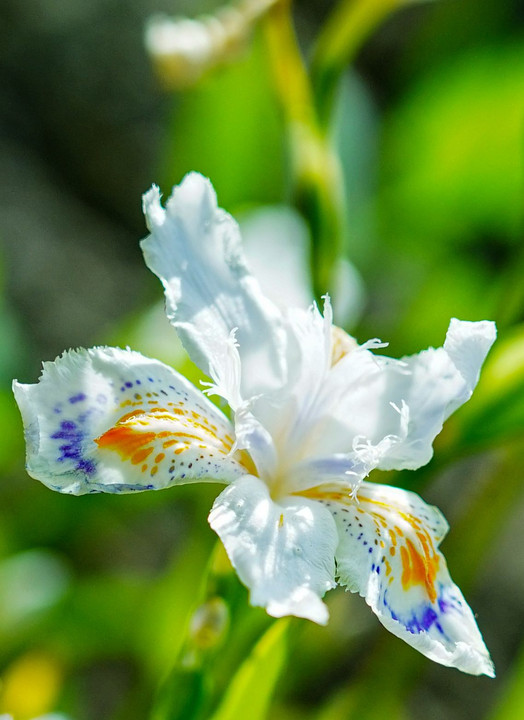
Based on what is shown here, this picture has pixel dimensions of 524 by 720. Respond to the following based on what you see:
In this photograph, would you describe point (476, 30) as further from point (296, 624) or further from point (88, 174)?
point (296, 624)

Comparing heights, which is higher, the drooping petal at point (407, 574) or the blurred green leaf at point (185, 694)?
the drooping petal at point (407, 574)

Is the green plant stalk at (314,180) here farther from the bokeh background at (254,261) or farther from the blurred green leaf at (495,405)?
the blurred green leaf at (495,405)

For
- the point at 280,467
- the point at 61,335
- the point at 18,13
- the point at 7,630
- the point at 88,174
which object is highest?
the point at 18,13

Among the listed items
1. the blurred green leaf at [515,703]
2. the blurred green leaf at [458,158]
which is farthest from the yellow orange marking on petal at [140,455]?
the blurred green leaf at [458,158]

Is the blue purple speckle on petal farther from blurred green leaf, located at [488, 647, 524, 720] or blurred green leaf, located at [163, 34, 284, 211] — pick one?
blurred green leaf, located at [163, 34, 284, 211]

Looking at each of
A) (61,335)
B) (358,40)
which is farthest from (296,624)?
(61,335)

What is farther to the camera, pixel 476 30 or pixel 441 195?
pixel 476 30

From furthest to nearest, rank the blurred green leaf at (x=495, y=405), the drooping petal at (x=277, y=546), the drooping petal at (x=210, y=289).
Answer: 1. the blurred green leaf at (x=495, y=405)
2. the drooping petal at (x=210, y=289)
3. the drooping petal at (x=277, y=546)

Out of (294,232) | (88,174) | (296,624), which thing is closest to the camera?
(296,624)
